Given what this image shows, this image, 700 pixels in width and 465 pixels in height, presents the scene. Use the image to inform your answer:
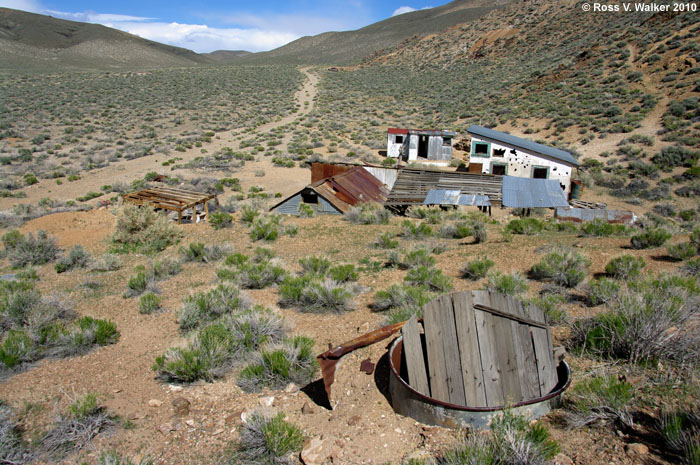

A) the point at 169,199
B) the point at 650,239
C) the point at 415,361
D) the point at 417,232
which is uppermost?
the point at 650,239

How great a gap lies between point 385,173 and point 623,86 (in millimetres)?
29490

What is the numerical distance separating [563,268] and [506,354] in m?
4.28

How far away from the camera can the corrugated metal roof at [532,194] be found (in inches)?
690

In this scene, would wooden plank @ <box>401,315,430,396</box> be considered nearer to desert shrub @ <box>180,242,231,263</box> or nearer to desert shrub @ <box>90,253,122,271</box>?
desert shrub @ <box>180,242,231,263</box>

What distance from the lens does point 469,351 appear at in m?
4.18

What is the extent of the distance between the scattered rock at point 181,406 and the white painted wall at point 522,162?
22.9m

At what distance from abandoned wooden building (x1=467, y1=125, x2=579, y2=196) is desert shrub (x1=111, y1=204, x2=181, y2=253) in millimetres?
18125

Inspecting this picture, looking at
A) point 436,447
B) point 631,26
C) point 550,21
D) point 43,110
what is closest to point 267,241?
point 436,447

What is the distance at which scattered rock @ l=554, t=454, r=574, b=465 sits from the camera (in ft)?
10.6

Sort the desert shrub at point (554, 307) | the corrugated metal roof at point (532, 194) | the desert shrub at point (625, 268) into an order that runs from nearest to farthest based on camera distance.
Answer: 1. the desert shrub at point (554, 307)
2. the desert shrub at point (625, 268)
3. the corrugated metal roof at point (532, 194)

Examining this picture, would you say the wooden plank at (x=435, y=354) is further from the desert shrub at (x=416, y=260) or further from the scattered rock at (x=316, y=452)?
the desert shrub at (x=416, y=260)

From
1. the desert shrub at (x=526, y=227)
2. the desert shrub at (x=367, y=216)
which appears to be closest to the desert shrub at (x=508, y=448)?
the desert shrub at (x=526, y=227)

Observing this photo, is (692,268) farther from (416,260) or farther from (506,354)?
(506,354)

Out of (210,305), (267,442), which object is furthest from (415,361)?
(210,305)
